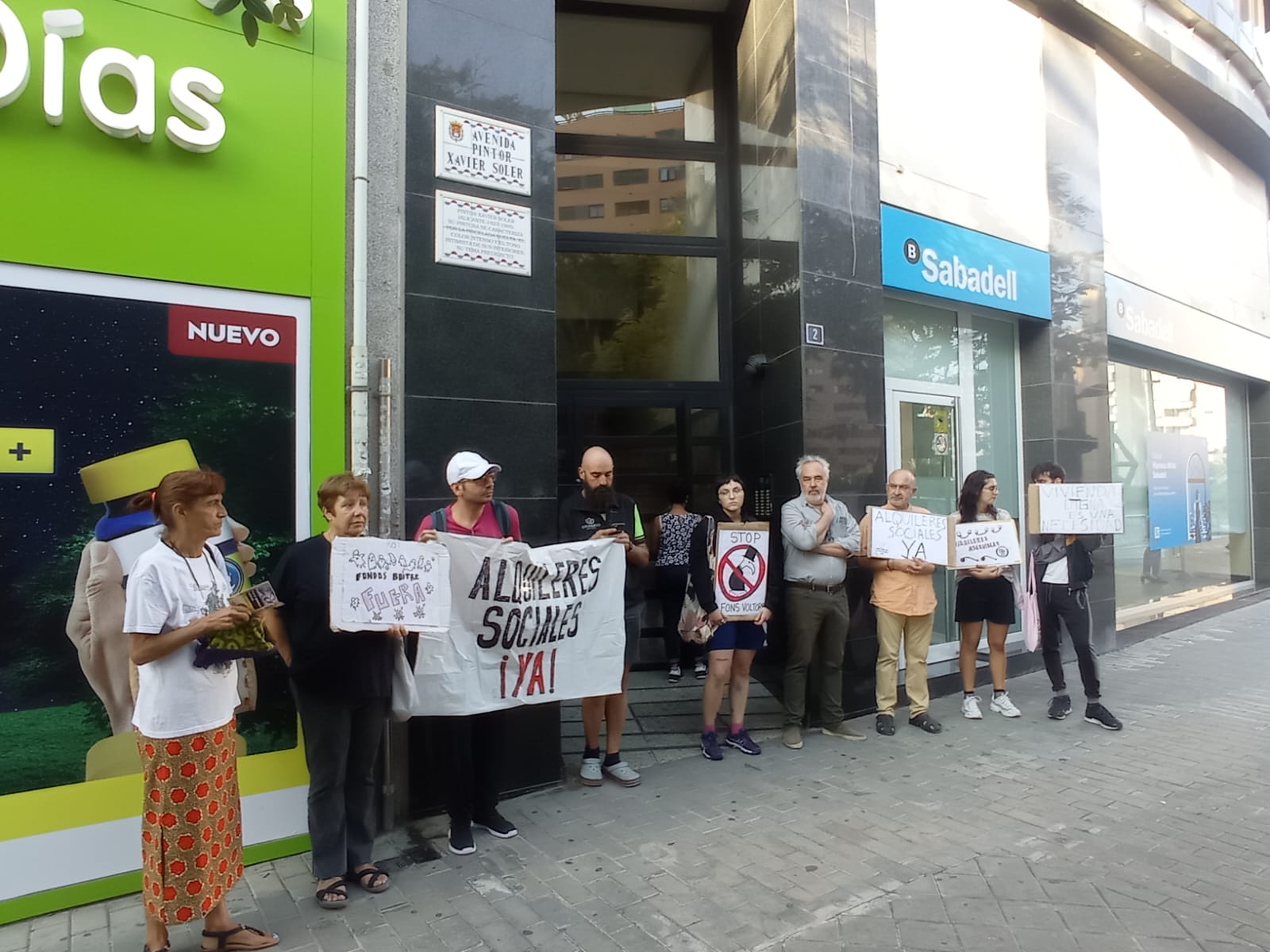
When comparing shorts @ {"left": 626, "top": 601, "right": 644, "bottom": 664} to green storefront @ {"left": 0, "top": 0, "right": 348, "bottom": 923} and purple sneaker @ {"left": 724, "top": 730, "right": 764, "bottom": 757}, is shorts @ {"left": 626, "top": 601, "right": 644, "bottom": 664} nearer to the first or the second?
purple sneaker @ {"left": 724, "top": 730, "right": 764, "bottom": 757}

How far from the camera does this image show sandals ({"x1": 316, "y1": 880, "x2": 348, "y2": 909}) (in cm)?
339

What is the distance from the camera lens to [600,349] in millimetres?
7410

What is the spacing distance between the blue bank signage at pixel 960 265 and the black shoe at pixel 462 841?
5.31 meters

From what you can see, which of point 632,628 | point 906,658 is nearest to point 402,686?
point 632,628

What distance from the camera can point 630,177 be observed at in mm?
7527

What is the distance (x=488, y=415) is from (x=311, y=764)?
6.90 feet

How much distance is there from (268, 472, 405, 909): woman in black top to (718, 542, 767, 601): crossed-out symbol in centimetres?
245

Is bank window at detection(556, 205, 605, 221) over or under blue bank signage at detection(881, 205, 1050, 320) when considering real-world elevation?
over

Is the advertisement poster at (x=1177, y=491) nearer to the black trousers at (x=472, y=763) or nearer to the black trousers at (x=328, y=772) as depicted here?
the black trousers at (x=472, y=763)

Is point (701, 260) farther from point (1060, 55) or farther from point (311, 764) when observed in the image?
point (311, 764)

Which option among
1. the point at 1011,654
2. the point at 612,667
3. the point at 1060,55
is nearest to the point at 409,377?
the point at 612,667

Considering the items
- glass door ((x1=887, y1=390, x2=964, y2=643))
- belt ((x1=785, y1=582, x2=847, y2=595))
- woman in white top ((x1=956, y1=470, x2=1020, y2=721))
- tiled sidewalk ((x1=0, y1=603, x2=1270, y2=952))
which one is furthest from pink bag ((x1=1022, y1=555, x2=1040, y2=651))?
belt ((x1=785, y1=582, x2=847, y2=595))

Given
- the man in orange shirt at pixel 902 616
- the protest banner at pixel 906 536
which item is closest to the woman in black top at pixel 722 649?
the protest banner at pixel 906 536

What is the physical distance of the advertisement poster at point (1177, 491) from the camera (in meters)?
10.5
